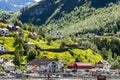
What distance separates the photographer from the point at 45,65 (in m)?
193

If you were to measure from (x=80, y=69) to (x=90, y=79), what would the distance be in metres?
48.1

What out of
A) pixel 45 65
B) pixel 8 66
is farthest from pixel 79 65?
pixel 8 66

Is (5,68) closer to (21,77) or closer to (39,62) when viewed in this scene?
(39,62)

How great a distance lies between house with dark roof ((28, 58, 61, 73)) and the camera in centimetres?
18938

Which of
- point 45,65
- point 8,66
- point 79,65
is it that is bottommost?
point 79,65

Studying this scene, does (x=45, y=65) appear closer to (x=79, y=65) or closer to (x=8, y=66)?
(x=79, y=65)

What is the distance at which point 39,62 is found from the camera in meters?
192

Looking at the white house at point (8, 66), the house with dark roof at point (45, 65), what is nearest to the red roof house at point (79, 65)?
the house with dark roof at point (45, 65)

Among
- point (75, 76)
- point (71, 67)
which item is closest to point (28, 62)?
point (71, 67)

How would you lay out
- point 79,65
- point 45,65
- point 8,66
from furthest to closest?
point 79,65
point 45,65
point 8,66

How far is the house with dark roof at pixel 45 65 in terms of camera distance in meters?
189

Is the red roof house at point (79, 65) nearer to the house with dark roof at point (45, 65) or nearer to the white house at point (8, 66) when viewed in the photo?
the house with dark roof at point (45, 65)

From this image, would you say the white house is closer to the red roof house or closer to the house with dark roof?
the house with dark roof

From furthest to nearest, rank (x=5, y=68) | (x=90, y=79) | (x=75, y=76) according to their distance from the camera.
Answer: (x=5, y=68) < (x=75, y=76) < (x=90, y=79)
